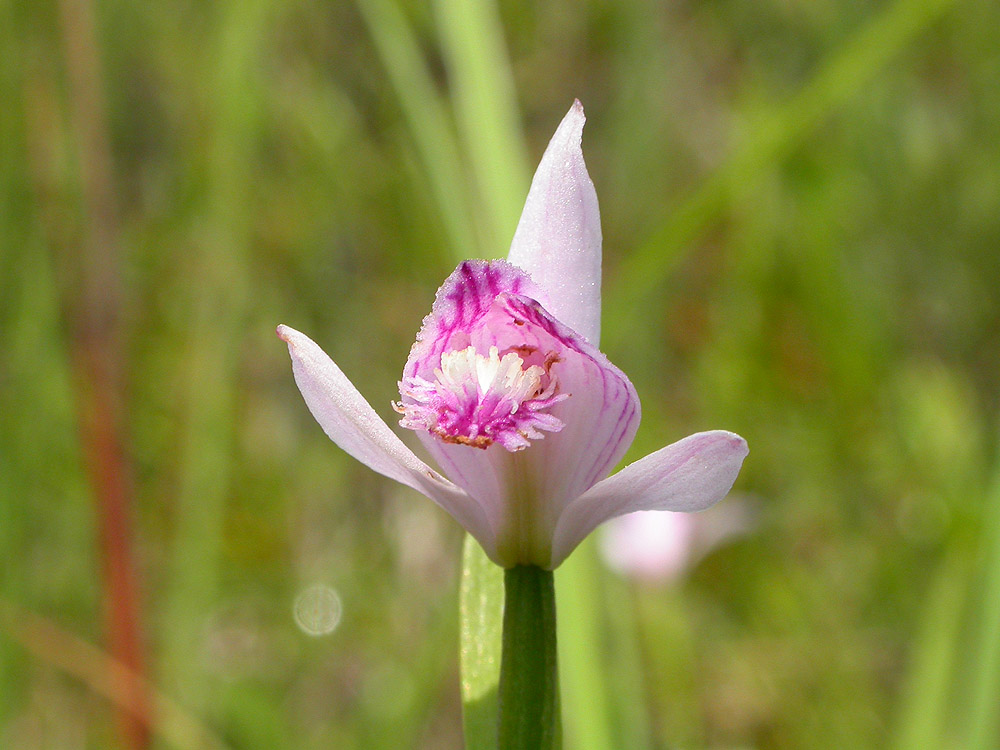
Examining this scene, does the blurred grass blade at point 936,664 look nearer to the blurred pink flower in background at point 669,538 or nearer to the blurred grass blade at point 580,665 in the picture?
the blurred grass blade at point 580,665

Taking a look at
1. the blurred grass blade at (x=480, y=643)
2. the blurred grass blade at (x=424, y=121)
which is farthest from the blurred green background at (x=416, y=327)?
the blurred grass blade at (x=480, y=643)

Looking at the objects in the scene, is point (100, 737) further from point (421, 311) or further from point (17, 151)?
point (421, 311)

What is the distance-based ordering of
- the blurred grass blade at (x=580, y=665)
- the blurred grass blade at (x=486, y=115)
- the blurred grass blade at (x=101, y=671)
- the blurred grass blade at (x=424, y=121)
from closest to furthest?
1. the blurred grass blade at (x=580, y=665)
2. the blurred grass blade at (x=486, y=115)
3. the blurred grass blade at (x=424, y=121)
4. the blurred grass blade at (x=101, y=671)

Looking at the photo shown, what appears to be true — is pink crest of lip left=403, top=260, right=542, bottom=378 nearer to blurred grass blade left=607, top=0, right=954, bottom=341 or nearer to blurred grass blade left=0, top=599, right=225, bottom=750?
blurred grass blade left=607, top=0, right=954, bottom=341

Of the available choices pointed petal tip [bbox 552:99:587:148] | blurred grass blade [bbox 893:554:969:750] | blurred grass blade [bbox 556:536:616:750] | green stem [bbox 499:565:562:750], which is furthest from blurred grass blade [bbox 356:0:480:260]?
blurred grass blade [bbox 893:554:969:750]

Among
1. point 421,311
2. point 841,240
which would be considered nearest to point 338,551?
point 421,311

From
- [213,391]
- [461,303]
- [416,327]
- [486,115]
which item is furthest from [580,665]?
[416,327]

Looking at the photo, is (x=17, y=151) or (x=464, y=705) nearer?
(x=464, y=705)
